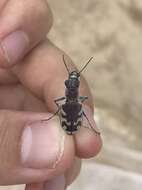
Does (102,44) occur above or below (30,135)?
above

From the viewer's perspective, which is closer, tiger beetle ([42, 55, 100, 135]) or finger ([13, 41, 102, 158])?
tiger beetle ([42, 55, 100, 135])

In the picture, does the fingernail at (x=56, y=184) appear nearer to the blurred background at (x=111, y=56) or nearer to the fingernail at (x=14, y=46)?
the fingernail at (x=14, y=46)

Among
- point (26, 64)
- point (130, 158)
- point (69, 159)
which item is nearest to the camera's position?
point (69, 159)

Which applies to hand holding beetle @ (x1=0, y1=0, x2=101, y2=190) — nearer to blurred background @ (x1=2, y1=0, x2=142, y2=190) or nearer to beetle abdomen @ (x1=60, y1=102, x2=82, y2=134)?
beetle abdomen @ (x1=60, y1=102, x2=82, y2=134)

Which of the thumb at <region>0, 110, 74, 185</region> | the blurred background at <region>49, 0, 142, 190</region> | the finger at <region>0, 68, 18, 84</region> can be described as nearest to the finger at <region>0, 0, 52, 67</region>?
the finger at <region>0, 68, 18, 84</region>

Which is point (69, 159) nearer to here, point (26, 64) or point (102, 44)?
point (26, 64)

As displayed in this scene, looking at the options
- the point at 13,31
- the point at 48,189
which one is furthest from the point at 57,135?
the point at 13,31

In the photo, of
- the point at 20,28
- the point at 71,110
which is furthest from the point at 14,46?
the point at 71,110

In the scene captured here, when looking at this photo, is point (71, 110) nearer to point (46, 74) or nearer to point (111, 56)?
point (46, 74)
